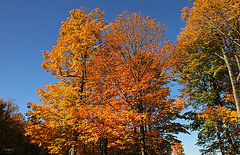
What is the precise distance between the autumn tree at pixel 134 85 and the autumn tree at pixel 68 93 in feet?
5.30

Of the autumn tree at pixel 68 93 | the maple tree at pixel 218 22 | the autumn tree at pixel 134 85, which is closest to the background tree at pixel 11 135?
the autumn tree at pixel 68 93

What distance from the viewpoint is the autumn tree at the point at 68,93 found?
934 cm

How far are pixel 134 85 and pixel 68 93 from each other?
4700mm

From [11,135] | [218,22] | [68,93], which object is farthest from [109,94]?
[11,135]

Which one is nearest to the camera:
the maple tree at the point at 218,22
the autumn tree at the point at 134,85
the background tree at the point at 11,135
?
the autumn tree at the point at 134,85

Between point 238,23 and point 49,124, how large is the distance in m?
13.8

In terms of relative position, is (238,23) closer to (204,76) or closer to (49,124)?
(204,76)

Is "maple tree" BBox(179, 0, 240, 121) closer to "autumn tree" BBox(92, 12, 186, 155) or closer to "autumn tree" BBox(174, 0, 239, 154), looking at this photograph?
"autumn tree" BBox(174, 0, 239, 154)

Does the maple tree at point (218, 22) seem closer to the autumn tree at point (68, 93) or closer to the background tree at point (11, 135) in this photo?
the autumn tree at point (68, 93)

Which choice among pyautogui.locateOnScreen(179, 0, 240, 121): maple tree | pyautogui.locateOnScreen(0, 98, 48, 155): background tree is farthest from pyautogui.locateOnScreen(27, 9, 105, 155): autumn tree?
pyautogui.locateOnScreen(0, 98, 48, 155): background tree

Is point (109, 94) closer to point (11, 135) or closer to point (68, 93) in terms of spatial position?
point (68, 93)

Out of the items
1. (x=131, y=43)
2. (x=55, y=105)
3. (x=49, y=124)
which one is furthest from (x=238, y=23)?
(x=49, y=124)

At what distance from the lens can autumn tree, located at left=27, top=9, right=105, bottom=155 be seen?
9.34 m

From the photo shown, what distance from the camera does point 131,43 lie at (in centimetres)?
958
